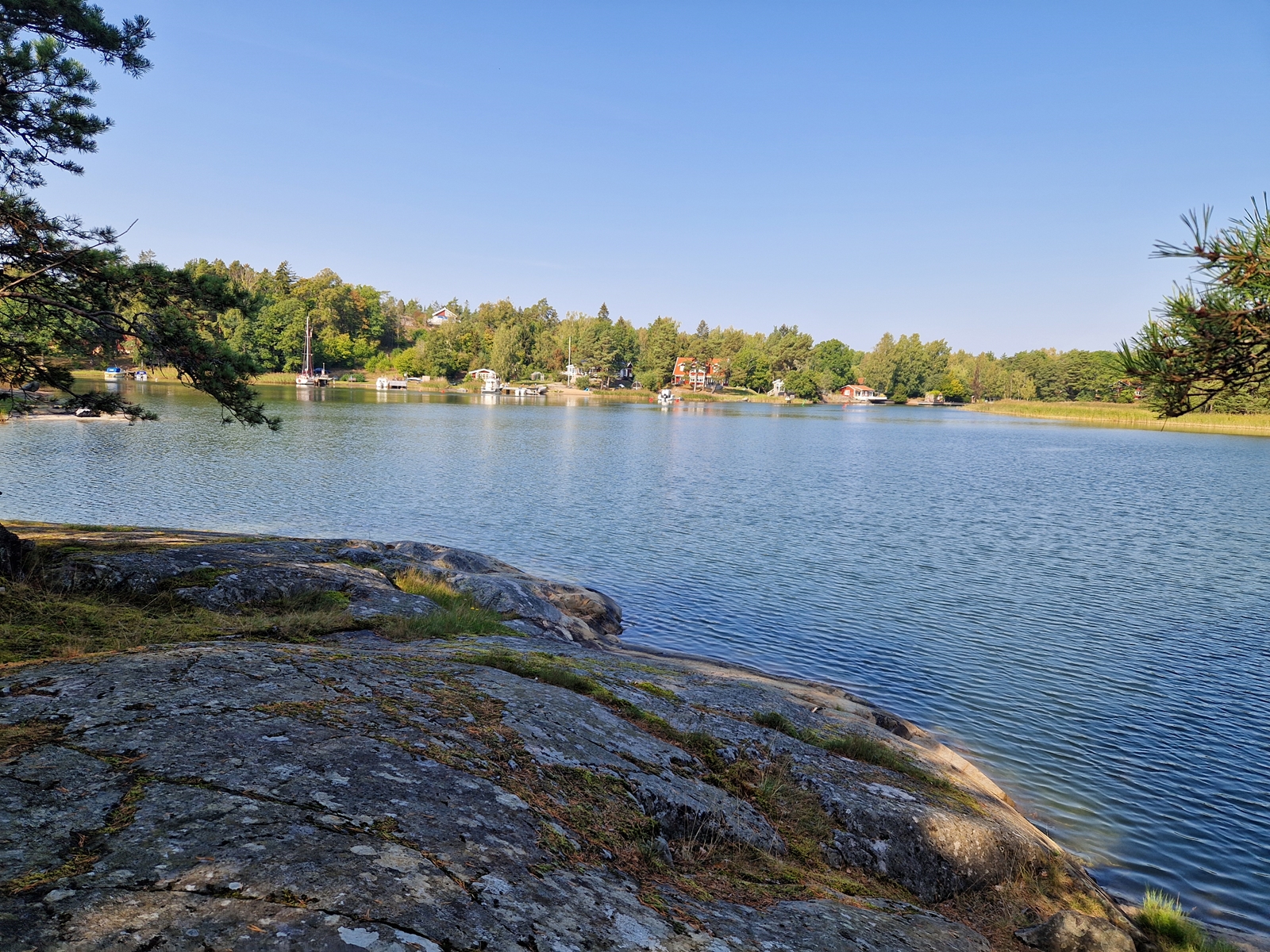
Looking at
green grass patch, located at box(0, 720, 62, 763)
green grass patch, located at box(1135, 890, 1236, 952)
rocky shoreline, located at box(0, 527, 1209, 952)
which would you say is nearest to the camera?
rocky shoreline, located at box(0, 527, 1209, 952)

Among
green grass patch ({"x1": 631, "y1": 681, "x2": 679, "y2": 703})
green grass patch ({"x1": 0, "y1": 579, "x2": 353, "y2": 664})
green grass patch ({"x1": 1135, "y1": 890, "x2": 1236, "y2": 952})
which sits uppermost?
green grass patch ({"x1": 0, "y1": 579, "x2": 353, "y2": 664})

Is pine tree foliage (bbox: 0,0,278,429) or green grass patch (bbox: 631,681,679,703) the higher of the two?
pine tree foliage (bbox: 0,0,278,429)

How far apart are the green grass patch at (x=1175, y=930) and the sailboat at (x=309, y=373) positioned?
156399 mm

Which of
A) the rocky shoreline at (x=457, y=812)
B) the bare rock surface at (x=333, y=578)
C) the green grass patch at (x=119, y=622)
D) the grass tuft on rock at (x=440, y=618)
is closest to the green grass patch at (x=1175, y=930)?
the rocky shoreline at (x=457, y=812)

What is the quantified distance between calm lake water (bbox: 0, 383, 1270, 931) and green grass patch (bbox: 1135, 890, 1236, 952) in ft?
3.77

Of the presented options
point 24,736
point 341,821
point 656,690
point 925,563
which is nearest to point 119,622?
point 24,736

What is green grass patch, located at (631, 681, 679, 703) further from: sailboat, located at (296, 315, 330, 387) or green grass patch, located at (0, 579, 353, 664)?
sailboat, located at (296, 315, 330, 387)

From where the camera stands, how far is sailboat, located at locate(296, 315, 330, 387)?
488ft

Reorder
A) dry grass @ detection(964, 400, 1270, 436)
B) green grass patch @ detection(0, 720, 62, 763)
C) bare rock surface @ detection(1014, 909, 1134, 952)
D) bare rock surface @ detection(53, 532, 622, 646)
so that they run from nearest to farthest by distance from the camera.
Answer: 1. green grass patch @ detection(0, 720, 62, 763)
2. bare rock surface @ detection(1014, 909, 1134, 952)
3. bare rock surface @ detection(53, 532, 622, 646)
4. dry grass @ detection(964, 400, 1270, 436)

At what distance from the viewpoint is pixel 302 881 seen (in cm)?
369

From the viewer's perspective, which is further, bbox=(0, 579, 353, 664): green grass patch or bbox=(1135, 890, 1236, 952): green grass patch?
bbox=(1135, 890, 1236, 952): green grass patch

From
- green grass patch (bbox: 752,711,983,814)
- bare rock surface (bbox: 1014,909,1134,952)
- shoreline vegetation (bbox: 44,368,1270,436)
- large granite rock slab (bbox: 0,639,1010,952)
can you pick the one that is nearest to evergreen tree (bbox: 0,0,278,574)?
large granite rock slab (bbox: 0,639,1010,952)

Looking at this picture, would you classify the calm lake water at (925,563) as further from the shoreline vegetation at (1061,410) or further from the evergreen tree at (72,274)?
the shoreline vegetation at (1061,410)

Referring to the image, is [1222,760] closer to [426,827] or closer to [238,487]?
[426,827]
